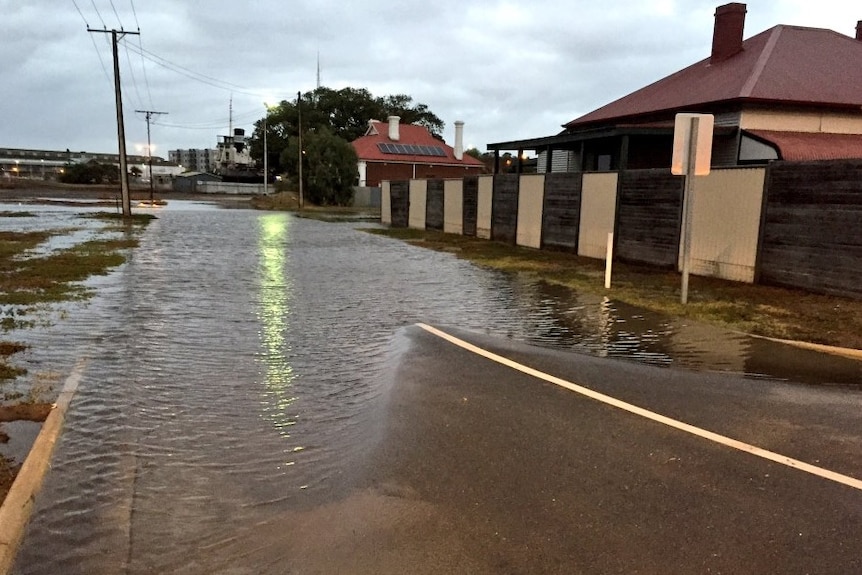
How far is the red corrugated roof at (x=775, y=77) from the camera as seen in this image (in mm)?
23359

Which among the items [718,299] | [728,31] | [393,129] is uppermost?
[728,31]

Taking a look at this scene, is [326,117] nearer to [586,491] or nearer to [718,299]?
[718,299]

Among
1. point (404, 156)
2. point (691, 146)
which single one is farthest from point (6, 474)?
point (404, 156)

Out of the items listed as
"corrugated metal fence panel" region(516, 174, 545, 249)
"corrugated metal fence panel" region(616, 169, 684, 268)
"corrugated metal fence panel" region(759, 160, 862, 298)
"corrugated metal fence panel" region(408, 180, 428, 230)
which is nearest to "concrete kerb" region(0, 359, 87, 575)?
"corrugated metal fence panel" region(759, 160, 862, 298)

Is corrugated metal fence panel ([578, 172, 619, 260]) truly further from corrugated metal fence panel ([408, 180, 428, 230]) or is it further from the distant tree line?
the distant tree line

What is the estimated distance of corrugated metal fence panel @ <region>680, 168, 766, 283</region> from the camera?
1290 centimetres

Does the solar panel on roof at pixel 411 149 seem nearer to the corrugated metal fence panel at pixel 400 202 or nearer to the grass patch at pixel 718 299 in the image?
the corrugated metal fence panel at pixel 400 202

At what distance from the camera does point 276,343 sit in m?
8.35

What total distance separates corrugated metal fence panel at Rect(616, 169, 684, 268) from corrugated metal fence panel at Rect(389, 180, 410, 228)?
18.9 metres

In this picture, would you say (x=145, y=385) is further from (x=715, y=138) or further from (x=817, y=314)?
(x=715, y=138)

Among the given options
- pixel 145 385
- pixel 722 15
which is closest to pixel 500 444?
pixel 145 385

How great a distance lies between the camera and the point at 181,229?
27922 millimetres

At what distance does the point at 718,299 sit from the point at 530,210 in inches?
431

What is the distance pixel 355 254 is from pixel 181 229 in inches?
475
